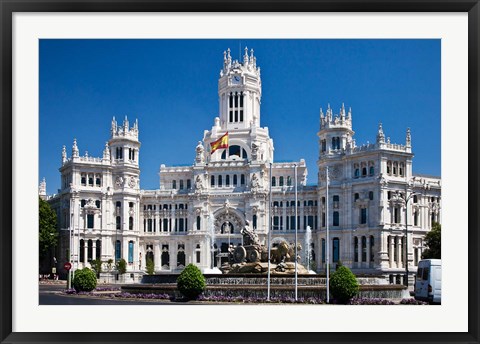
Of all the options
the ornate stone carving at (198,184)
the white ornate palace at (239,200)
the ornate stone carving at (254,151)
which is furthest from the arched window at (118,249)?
the ornate stone carving at (254,151)

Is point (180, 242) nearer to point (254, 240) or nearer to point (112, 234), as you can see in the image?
point (112, 234)

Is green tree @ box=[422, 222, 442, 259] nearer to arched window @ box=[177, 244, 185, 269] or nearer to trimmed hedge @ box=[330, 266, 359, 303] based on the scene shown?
trimmed hedge @ box=[330, 266, 359, 303]

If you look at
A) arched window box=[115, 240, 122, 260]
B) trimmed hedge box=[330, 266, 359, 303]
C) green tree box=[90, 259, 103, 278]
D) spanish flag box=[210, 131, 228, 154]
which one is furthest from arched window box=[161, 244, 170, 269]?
trimmed hedge box=[330, 266, 359, 303]

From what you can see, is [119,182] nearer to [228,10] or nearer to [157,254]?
[157,254]

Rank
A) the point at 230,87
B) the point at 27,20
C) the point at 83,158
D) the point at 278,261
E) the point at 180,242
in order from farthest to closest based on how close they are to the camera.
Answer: the point at 230,87, the point at 180,242, the point at 83,158, the point at 278,261, the point at 27,20

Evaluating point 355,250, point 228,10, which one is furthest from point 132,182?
point 228,10

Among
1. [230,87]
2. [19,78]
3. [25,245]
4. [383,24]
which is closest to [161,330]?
[25,245]
